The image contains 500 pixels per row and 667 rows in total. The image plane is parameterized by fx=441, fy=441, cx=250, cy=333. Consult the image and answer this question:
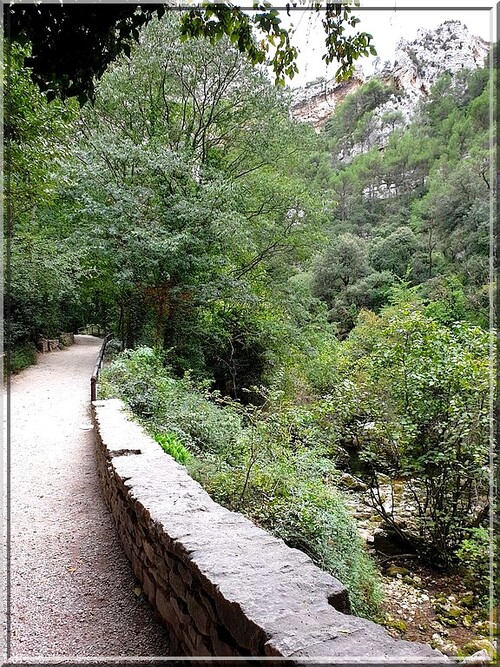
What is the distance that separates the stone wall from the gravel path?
0.16m

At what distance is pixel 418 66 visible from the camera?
5434mm

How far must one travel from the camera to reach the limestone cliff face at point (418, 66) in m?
3.60

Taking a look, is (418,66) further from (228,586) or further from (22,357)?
(22,357)

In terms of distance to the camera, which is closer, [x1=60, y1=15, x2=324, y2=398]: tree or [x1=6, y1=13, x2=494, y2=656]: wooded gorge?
[x1=6, y1=13, x2=494, y2=656]: wooded gorge

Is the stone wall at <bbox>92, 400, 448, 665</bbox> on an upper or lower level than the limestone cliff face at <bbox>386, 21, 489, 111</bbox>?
lower

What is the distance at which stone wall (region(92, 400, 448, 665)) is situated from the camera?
129 centimetres

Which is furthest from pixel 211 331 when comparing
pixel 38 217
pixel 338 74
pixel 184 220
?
pixel 338 74

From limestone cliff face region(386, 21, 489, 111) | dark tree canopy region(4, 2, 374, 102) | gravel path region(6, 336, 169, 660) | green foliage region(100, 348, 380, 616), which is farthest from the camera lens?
limestone cliff face region(386, 21, 489, 111)

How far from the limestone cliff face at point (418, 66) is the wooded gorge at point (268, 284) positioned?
250 millimetres

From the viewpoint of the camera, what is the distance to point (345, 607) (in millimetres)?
1623

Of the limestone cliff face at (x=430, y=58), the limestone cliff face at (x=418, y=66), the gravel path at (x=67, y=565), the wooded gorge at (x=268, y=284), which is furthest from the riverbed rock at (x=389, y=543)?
the limestone cliff face at (x=430, y=58)

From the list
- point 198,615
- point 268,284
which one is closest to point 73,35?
point 198,615

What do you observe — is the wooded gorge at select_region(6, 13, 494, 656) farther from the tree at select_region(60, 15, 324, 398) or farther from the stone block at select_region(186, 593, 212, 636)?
the stone block at select_region(186, 593, 212, 636)

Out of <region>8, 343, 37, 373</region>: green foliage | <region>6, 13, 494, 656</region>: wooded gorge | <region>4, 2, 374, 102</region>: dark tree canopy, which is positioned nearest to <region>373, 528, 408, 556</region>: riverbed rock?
<region>6, 13, 494, 656</region>: wooded gorge
